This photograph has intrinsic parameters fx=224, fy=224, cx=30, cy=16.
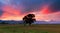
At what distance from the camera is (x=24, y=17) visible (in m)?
78.1

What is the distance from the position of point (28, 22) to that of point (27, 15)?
2.55m

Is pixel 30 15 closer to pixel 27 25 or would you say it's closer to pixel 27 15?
pixel 27 15

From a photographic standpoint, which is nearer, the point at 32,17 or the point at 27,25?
the point at 32,17

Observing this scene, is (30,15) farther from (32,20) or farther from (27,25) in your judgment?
(27,25)

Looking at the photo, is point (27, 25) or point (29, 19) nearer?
point (29, 19)

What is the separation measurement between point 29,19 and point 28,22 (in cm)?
173

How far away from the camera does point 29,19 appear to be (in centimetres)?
7744

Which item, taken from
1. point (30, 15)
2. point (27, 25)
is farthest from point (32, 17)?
point (27, 25)

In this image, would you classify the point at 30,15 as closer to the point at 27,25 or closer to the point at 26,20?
the point at 26,20

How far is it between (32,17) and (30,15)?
995 mm

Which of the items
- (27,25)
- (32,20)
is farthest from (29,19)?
(27,25)

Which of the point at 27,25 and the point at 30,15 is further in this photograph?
the point at 27,25

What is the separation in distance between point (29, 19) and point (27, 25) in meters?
6.71

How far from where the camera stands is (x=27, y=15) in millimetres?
78188
